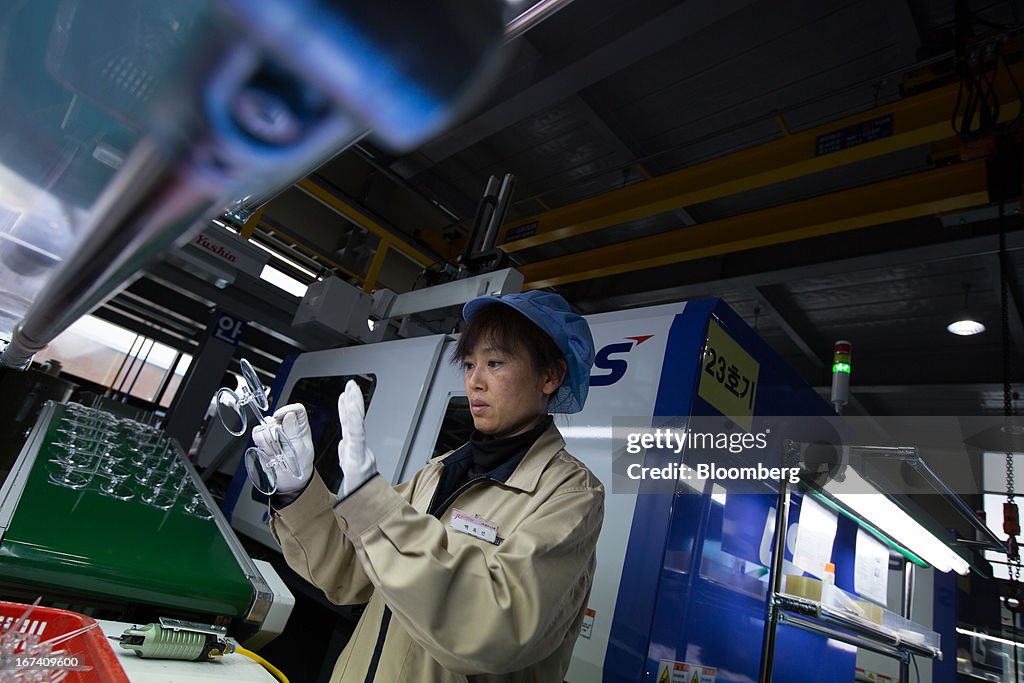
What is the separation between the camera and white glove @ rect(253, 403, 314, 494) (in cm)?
107

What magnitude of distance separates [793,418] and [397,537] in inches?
74.2

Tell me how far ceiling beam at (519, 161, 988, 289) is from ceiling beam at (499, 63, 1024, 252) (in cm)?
21

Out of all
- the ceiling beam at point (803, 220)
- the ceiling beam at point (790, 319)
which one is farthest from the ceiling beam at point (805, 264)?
the ceiling beam at point (790, 319)

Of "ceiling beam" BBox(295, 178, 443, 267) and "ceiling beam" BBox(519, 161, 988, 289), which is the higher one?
"ceiling beam" BBox(519, 161, 988, 289)

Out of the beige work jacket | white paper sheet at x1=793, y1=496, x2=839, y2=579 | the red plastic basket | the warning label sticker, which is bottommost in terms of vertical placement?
the red plastic basket

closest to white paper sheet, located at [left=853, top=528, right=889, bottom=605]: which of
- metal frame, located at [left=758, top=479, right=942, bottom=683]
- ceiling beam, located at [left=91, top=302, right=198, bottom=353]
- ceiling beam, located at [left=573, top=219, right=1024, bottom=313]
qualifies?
metal frame, located at [left=758, top=479, right=942, bottom=683]

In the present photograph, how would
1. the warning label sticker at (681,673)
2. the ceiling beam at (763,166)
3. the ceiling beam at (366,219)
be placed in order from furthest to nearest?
the ceiling beam at (366,219)
the ceiling beam at (763,166)
the warning label sticker at (681,673)

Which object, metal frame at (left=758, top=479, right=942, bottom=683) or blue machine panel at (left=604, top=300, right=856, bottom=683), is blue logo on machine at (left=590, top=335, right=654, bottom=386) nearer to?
blue machine panel at (left=604, top=300, right=856, bottom=683)

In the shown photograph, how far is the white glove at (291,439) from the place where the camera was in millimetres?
1068

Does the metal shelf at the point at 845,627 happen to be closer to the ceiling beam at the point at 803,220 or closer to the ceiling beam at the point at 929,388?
the ceiling beam at the point at 803,220

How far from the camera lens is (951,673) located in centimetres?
426

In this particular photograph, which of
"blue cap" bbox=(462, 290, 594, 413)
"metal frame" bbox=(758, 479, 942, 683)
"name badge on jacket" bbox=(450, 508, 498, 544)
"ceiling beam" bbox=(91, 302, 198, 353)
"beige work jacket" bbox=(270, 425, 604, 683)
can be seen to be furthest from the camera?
"ceiling beam" bbox=(91, 302, 198, 353)

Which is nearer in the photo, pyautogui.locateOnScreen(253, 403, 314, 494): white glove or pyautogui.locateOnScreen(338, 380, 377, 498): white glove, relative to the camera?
pyautogui.locateOnScreen(338, 380, 377, 498): white glove

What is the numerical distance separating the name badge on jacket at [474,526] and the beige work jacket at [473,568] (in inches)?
0.5
